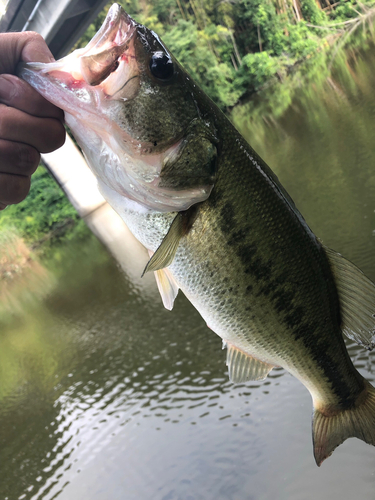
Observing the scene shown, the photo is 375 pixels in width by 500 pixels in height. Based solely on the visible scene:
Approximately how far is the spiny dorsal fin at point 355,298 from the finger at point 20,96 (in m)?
1.18

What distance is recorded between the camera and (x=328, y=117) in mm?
11414

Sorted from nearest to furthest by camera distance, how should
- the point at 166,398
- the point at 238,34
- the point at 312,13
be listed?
the point at 166,398 → the point at 238,34 → the point at 312,13

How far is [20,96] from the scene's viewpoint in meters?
1.30

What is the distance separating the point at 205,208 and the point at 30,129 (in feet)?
2.10

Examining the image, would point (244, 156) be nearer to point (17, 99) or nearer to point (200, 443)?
point (17, 99)

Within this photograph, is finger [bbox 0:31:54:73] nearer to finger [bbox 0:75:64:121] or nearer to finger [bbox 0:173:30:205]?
finger [bbox 0:75:64:121]

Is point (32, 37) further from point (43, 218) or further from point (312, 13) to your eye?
point (312, 13)

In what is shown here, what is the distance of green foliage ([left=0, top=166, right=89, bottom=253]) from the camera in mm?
20906

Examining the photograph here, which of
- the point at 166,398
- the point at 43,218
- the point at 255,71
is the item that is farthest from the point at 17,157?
the point at 255,71

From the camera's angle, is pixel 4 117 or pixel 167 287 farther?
pixel 167 287

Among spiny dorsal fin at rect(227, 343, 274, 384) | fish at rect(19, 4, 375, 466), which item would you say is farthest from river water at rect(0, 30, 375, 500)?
fish at rect(19, 4, 375, 466)

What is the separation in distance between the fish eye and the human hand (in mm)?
351

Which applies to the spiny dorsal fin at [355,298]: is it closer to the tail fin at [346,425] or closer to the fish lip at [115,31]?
the tail fin at [346,425]

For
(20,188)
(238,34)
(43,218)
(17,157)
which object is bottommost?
(43,218)
